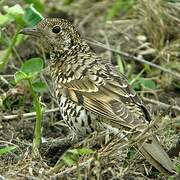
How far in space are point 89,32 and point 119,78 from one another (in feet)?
8.70

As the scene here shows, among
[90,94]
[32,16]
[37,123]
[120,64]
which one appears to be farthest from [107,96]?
[120,64]

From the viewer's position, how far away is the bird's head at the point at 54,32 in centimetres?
650

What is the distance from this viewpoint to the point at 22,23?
644 centimetres

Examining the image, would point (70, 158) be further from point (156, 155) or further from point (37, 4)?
point (37, 4)

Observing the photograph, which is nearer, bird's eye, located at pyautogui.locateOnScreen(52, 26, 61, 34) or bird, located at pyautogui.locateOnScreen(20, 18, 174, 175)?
bird, located at pyautogui.locateOnScreen(20, 18, 174, 175)

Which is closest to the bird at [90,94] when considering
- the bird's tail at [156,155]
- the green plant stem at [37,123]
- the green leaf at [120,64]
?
the bird's tail at [156,155]

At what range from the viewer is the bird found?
554cm

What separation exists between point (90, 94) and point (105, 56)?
7.41ft

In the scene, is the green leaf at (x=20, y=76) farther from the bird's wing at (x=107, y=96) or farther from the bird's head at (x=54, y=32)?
the bird's head at (x=54, y=32)

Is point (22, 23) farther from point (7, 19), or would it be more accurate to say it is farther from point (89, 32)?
point (89, 32)

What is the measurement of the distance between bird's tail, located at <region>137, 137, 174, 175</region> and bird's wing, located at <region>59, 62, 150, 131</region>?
186 mm

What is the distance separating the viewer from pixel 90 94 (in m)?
5.97

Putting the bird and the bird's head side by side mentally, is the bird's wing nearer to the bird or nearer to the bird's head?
the bird

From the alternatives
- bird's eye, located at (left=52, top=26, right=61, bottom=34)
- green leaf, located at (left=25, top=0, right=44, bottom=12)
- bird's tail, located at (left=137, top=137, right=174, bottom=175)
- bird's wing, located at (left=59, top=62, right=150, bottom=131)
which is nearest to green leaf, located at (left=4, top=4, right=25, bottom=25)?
bird's eye, located at (left=52, top=26, right=61, bottom=34)
